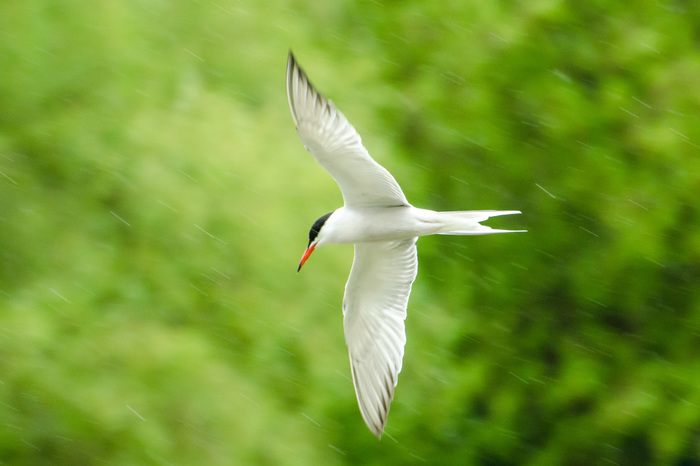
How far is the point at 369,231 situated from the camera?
3.26 meters

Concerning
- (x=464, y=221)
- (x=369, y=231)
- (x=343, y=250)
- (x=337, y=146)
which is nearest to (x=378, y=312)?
(x=369, y=231)

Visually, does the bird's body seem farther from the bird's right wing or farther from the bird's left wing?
the bird's left wing

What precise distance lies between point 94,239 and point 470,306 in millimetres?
2613

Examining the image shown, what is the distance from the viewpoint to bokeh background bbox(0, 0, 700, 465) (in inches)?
191

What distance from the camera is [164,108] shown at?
5.53 meters

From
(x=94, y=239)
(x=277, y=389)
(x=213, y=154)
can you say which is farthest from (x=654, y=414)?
(x=94, y=239)

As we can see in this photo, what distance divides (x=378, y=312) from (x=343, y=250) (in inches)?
56.1

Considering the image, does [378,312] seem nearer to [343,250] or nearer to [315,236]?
[315,236]

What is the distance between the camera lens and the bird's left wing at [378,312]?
3670mm

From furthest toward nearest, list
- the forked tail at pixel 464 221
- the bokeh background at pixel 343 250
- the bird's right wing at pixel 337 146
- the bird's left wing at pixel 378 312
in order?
the bokeh background at pixel 343 250
the bird's left wing at pixel 378 312
the forked tail at pixel 464 221
the bird's right wing at pixel 337 146

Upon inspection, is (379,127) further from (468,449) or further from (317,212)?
(468,449)

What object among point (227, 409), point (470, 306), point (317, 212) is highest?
point (317, 212)

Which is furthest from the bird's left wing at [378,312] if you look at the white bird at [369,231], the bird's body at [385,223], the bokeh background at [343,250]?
the bokeh background at [343,250]

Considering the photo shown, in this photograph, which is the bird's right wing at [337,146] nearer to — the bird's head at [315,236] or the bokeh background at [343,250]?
the bird's head at [315,236]
